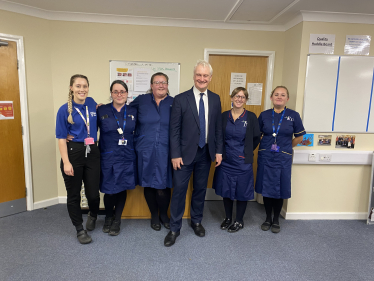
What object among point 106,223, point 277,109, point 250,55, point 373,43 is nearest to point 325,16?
point 373,43

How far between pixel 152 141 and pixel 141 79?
112 cm

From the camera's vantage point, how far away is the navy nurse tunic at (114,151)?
2254mm

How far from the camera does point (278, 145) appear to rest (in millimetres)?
2467

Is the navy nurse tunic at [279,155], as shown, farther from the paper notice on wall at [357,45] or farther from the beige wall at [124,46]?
the beige wall at [124,46]

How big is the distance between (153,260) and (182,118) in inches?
49.0

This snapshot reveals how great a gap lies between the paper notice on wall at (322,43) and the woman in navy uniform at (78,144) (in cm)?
239

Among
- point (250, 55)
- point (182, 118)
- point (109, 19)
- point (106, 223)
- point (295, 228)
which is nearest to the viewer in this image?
point (182, 118)

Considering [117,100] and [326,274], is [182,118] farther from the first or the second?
[326,274]

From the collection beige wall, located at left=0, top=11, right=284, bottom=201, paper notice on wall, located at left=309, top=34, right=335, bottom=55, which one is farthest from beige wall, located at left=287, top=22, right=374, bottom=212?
beige wall, located at left=0, top=11, right=284, bottom=201

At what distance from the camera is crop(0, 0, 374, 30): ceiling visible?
2428 mm

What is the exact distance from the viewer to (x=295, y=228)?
267 centimetres

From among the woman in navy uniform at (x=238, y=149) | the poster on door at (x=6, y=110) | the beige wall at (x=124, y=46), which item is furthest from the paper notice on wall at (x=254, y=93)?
the poster on door at (x=6, y=110)

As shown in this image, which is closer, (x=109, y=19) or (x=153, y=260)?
(x=153, y=260)

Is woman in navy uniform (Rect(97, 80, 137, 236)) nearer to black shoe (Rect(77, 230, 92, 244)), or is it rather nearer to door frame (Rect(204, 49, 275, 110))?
black shoe (Rect(77, 230, 92, 244))
